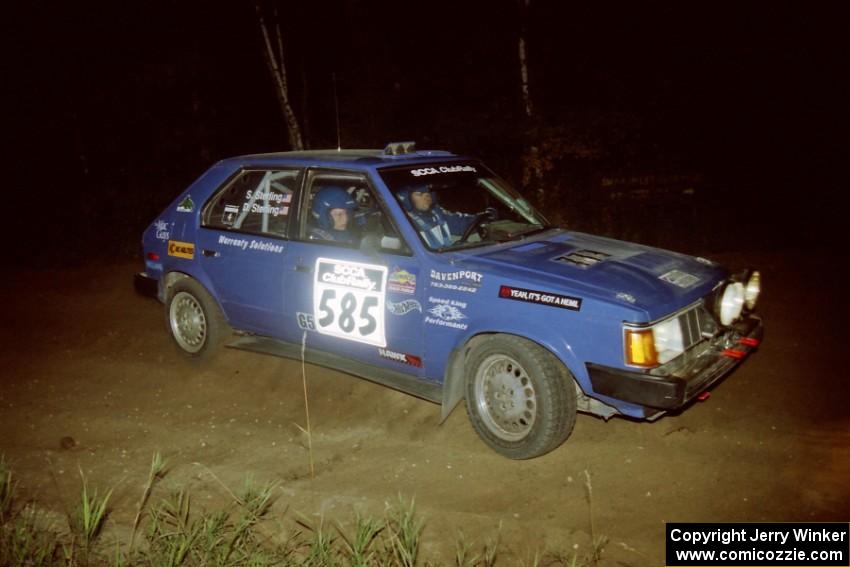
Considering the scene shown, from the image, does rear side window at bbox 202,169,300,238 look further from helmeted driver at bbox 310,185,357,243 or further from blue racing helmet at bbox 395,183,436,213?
blue racing helmet at bbox 395,183,436,213

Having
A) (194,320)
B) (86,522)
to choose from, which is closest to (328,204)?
(194,320)

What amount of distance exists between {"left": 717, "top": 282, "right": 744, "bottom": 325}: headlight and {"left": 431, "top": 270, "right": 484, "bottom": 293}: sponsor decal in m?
1.56

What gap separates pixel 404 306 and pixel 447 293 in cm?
36

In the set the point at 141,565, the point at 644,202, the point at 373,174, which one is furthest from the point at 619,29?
the point at 141,565

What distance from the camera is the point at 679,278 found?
4.17 meters

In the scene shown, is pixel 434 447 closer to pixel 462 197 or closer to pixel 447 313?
pixel 447 313

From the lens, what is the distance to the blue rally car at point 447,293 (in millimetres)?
3826

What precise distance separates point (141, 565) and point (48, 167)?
859 inches

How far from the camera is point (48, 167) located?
21.6 meters

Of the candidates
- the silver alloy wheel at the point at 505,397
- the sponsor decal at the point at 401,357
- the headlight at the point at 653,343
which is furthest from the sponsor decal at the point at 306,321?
the headlight at the point at 653,343

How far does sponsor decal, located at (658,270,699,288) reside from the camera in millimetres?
4098

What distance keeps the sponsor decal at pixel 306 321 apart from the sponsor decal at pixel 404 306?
74 cm

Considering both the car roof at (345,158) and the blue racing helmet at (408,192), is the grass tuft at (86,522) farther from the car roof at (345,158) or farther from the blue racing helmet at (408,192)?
the car roof at (345,158)

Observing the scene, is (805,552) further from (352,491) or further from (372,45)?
(372,45)
